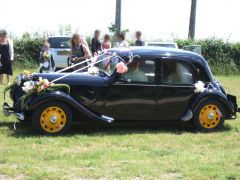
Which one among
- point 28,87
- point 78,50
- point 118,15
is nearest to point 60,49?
point 118,15

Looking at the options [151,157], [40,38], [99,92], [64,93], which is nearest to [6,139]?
[64,93]

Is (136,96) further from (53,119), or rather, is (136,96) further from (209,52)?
(209,52)

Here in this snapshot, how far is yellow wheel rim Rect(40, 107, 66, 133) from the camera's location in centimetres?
812

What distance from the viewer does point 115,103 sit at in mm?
8508

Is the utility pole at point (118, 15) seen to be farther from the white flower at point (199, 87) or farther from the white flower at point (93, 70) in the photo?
the white flower at point (199, 87)

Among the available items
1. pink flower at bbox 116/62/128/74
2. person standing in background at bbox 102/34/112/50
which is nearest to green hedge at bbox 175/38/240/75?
person standing in background at bbox 102/34/112/50

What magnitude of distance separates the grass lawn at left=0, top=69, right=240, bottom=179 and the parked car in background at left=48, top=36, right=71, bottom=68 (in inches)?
→ 464

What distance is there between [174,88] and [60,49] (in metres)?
13.0

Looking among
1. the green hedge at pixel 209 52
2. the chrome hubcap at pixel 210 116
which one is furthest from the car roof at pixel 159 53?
→ the green hedge at pixel 209 52

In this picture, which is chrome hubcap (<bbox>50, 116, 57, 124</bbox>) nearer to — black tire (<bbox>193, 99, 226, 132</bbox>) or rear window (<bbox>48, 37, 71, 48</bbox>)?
black tire (<bbox>193, 99, 226, 132</bbox>)

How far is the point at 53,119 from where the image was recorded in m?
8.12

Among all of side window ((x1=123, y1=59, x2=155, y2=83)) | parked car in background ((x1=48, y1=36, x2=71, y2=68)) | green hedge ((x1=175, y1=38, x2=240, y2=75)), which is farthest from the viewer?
green hedge ((x1=175, y1=38, x2=240, y2=75))

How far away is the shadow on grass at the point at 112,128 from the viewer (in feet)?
28.0

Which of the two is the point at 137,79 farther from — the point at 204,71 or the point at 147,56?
the point at 204,71
